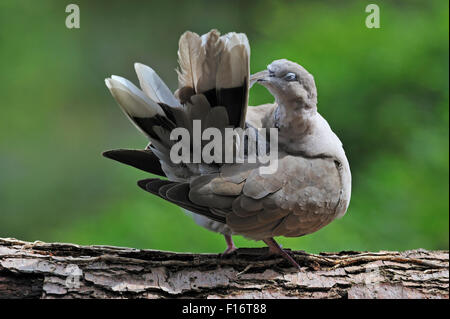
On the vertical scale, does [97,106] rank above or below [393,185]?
above

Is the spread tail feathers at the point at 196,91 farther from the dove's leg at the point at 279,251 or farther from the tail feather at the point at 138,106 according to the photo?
the dove's leg at the point at 279,251

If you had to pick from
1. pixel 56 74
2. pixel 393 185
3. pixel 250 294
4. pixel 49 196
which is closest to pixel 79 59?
pixel 56 74

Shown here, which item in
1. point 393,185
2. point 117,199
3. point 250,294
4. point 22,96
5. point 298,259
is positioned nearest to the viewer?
point 250,294

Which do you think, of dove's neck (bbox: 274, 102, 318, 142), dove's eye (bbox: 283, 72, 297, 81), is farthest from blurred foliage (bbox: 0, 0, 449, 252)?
dove's eye (bbox: 283, 72, 297, 81)

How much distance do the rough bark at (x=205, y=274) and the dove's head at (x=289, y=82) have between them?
370mm

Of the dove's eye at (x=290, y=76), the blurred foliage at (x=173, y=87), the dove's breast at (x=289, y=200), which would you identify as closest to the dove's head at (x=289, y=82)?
the dove's eye at (x=290, y=76)

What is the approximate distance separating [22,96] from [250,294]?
207cm

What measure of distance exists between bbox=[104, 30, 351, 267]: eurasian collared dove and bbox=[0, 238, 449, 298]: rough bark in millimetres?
74

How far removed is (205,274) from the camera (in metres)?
1.28

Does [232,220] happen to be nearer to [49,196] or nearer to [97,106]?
[49,196]

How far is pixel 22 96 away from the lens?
291 centimetres

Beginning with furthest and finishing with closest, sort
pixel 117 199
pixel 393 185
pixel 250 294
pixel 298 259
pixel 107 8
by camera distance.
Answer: pixel 107 8
pixel 117 199
pixel 393 185
pixel 298 259
pixel 250 294

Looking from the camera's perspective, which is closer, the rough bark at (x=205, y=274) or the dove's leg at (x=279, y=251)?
the rough bark at (x=205, y=274)

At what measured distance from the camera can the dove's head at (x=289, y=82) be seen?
1256mm
